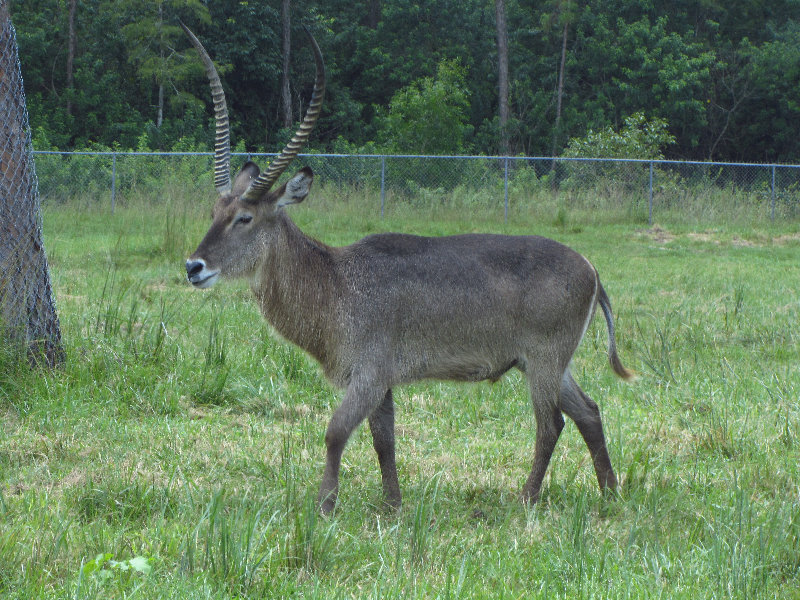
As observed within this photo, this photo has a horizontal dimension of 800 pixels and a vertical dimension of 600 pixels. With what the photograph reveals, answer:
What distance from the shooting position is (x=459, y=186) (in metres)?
20.2

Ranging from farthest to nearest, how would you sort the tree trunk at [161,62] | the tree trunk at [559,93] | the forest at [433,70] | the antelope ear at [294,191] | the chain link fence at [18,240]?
the tree trunk at [559,93], the forest at [433,70], the tree trunk at [161,62], the chain link fence at [18,240], the antelope ear at [294,191]

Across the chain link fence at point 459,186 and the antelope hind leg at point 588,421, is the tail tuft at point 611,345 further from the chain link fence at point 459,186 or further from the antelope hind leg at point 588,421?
the chain link fence at point 459,186

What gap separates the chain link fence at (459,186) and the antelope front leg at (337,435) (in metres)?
14.6

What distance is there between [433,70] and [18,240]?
32365 millimetres

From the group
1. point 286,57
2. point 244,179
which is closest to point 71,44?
point 286,57

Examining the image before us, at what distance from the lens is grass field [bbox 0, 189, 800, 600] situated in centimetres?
330

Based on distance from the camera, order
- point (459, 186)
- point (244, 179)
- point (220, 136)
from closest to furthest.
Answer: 1. point (244, 179)
2. point (220, 136)
3. point (459, 186)

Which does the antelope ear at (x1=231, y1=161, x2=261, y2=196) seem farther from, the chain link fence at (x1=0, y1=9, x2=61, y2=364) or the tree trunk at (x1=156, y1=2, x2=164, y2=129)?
the tree trunk at (x1=156, y1=2, x2=164, y2=129)

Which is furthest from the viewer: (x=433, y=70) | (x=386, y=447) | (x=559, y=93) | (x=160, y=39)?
(x=433, y=70)

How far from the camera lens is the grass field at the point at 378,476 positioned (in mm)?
3301

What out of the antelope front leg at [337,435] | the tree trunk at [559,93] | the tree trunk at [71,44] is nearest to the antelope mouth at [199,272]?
the antelope front leg at [337,435]

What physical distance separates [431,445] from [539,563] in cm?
177

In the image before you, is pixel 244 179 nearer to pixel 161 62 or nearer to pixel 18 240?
pixel 18 240

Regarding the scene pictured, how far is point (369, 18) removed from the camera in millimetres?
40969
